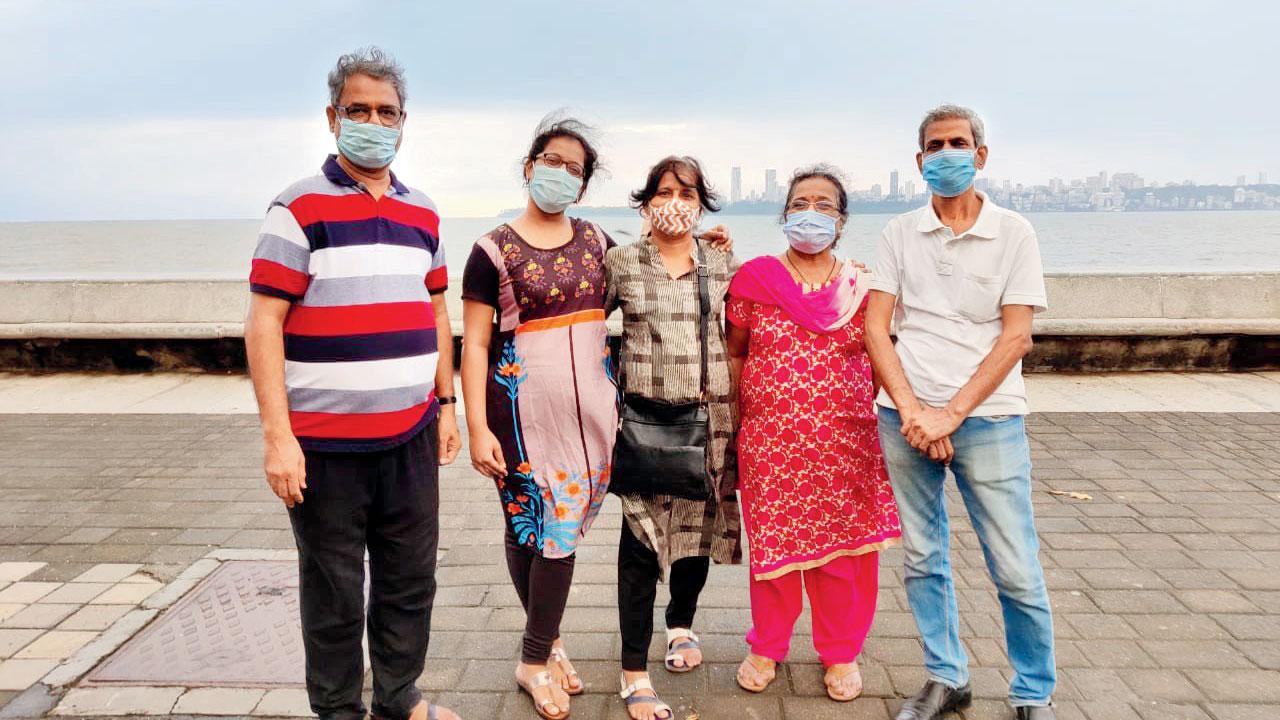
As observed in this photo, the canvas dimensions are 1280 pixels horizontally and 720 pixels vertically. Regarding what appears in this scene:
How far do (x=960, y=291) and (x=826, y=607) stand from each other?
1243 millimetres

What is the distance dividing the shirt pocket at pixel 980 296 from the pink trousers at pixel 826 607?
3.13 feet

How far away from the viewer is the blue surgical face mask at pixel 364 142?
245cm

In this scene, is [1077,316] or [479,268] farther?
[1077,316]

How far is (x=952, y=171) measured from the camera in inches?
107

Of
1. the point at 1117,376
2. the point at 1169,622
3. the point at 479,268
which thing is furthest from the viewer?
the point at 1117,376

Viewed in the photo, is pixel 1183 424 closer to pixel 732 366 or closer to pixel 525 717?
pixel 732 366

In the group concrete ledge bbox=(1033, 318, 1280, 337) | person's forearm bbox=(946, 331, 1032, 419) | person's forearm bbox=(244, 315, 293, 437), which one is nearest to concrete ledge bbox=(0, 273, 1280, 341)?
concrete ledge bbox=(1033, 318, 1280, 337)

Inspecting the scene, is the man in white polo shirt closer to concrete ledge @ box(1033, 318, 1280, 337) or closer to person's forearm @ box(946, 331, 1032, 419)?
person's forearm @ box(946, 331, 1032, 419)

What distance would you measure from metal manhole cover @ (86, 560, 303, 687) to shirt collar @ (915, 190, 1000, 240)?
276 cm

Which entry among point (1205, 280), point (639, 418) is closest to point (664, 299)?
point (639, 418)

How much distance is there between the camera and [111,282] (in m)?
9.12

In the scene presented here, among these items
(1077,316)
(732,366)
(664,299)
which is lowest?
(1077,316)

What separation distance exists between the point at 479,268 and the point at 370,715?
1.57 m

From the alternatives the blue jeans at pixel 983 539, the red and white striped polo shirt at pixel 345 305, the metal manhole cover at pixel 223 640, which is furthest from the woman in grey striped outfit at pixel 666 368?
the metal manhole cover at pixel 223 640
